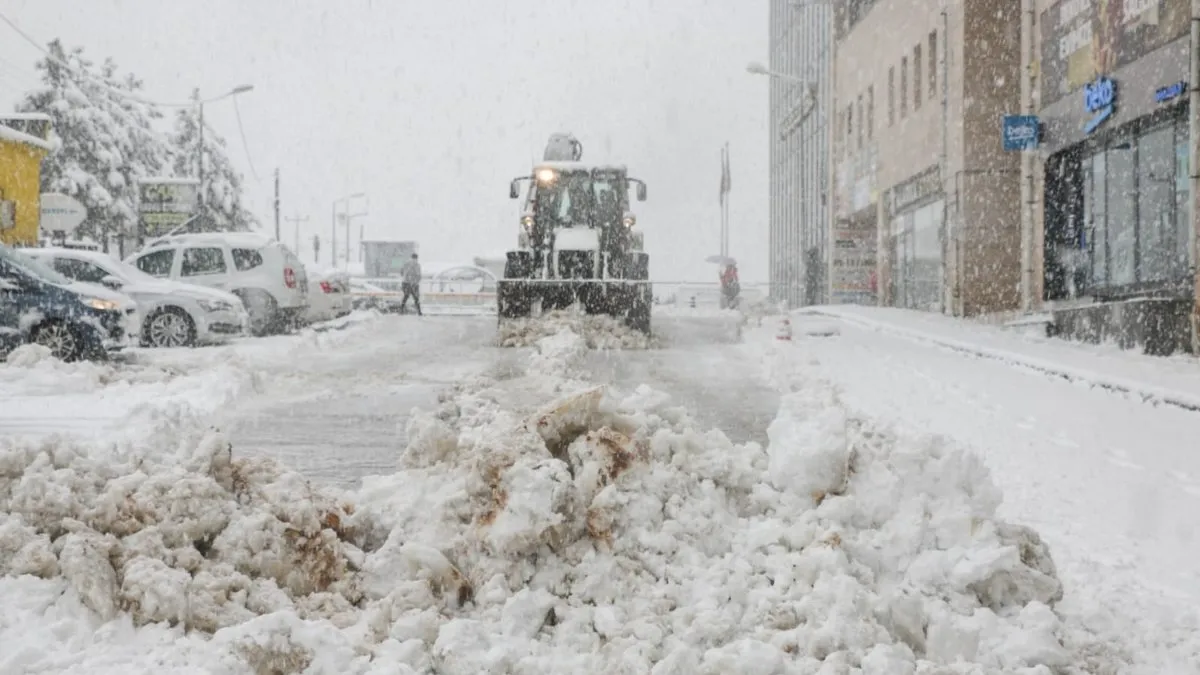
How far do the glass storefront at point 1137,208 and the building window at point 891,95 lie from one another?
1485 centimetres

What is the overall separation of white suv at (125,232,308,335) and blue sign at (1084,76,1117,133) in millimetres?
14075

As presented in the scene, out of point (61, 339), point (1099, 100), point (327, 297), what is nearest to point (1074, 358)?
point (1099, 100)

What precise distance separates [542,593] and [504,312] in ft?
49.2

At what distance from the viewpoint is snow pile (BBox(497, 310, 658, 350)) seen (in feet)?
58.3

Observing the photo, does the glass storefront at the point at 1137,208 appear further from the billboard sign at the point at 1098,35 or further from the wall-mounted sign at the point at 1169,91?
the billboard sign at the point at 1098,35

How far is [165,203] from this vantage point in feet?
127

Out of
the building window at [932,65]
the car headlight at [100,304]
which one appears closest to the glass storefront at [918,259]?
the building window at [932,65]

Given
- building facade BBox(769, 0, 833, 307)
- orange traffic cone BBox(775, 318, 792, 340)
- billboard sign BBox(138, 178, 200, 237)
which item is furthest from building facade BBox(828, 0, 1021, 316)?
billboard sign BBox(138, 178, 200, 237)

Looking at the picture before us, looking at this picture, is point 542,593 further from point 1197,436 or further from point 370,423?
point 1197,436

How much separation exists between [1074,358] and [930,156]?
55.8 feet

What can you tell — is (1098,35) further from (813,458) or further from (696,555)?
(696,555)

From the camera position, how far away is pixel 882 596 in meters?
4.15

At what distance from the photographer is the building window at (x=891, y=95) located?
1420 inches

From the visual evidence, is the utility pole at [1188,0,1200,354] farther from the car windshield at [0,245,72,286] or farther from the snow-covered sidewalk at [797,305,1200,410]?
the car windshield at [0,245,72,286]
